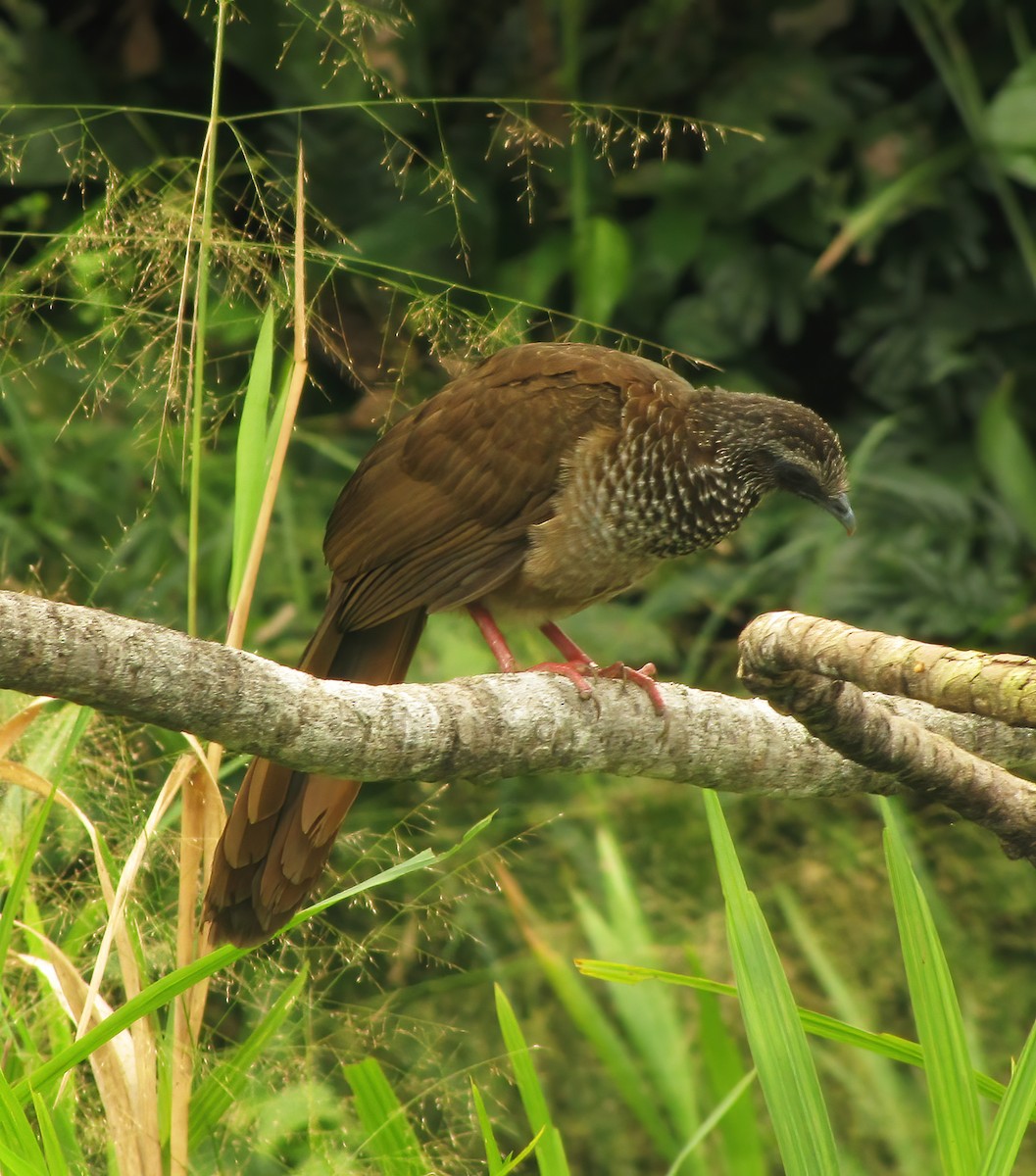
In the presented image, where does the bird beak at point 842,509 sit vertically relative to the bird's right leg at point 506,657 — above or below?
above

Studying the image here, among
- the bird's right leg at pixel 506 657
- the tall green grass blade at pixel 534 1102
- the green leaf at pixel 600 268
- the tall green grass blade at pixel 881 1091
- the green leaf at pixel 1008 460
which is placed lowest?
the tall green grass blade at pixel 881 1091

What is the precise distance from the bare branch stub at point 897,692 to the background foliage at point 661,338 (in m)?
1.85

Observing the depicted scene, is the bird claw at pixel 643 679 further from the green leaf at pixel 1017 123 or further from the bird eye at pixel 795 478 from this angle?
the green leaf at pixel 1017 123

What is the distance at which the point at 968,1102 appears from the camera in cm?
147

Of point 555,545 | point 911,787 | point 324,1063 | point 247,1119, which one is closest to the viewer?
point 911,787

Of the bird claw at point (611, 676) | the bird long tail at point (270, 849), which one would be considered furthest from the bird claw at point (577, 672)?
the bird long tail at point (270, 849)

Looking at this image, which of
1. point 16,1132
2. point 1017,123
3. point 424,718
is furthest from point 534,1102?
point 1017,123

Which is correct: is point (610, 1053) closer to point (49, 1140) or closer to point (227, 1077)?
point (227, 1077)

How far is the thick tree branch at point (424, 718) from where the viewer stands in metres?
1.35

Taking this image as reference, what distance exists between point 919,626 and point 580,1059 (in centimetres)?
147

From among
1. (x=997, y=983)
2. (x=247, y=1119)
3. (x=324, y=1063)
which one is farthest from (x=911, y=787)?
(x=997, y=983)

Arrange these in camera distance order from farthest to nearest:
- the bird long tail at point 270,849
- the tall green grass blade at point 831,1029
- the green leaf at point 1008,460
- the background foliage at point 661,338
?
the green leaf at point 1008,460 → the background foliage at point 661,338 → the bird long tail at point 270,849 → the tall green grass blade at point 831,1029

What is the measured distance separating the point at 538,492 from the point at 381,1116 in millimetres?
1102

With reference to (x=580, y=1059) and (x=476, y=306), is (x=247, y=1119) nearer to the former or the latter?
(x=580, y=1059)
